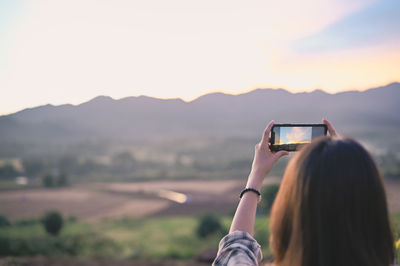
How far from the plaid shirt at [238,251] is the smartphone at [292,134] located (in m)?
0.52

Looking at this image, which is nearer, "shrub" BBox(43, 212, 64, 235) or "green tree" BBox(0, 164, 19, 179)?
"shrub" BBox(43, 212, 64, 235)

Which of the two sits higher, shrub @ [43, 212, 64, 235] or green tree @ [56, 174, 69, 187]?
shrub @ [43, 212, 64, 235]

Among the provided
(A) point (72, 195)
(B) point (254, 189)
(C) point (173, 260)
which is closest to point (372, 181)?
(B) point (254, 189)

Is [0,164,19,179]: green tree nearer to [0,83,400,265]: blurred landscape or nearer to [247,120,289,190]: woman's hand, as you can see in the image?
[0,83,400,265]: blurred landscape

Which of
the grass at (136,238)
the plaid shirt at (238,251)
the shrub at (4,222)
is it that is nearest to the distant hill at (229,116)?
the shrub at (4,222)

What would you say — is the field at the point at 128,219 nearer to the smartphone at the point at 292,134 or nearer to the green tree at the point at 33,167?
the smartphone at the point at 292,134

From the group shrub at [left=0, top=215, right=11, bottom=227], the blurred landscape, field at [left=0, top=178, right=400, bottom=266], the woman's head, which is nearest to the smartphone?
the blurred landscape

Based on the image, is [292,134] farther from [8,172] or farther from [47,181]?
[8,172]

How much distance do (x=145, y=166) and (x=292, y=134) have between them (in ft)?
129

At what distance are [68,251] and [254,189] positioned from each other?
9813 mm

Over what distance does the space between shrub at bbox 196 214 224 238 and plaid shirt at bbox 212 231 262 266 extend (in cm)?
993

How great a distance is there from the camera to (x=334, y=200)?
0.97m

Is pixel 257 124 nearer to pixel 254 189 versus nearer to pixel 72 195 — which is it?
pixel 72 195

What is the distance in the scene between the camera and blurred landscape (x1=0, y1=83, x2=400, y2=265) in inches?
407
